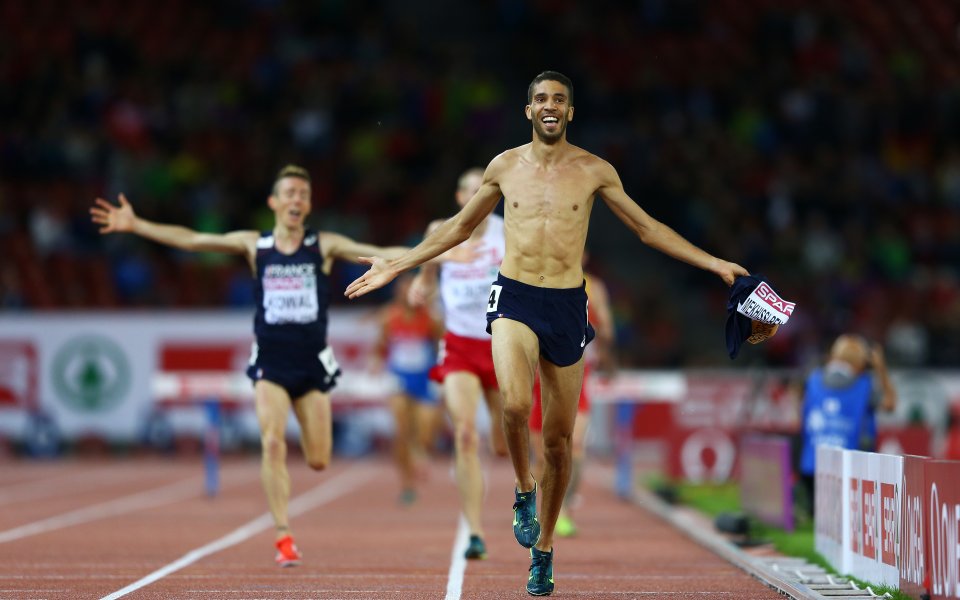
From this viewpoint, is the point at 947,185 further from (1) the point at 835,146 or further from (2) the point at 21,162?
(2) the point at 21,162

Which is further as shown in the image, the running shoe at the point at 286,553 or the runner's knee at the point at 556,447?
the running shoe at the point at 286,553

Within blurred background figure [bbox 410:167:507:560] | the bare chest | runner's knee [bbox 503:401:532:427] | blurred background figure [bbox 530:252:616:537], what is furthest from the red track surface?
the bare chest

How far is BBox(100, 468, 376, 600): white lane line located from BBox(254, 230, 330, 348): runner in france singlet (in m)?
1.56

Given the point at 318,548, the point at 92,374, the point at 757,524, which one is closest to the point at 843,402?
the point at 757,524

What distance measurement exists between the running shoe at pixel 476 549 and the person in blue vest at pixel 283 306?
1.08m

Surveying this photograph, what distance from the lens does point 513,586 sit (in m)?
8.74

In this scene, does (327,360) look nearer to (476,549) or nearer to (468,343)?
(468,343)

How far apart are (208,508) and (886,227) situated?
44.3ft

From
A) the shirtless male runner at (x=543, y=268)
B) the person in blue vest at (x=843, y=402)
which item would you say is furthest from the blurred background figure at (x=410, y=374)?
the shirtless male runner at (x=543, y=268)

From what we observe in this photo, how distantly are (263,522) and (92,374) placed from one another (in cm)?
1053

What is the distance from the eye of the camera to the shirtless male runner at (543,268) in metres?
7.88

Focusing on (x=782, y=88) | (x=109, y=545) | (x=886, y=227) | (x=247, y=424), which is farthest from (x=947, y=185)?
(x=109, y=545)

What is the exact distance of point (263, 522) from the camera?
13.8 meters

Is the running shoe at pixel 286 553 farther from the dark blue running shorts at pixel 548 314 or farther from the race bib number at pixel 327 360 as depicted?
the dark blue running shorts at pixel 548 314
